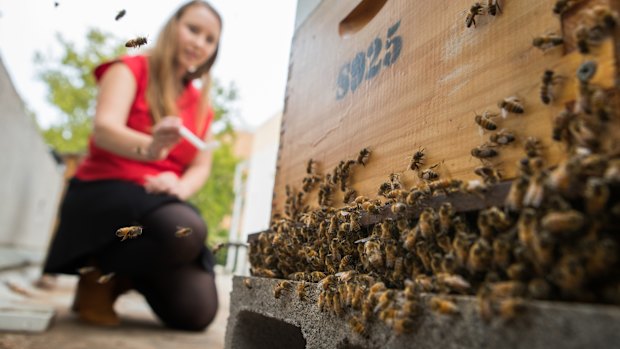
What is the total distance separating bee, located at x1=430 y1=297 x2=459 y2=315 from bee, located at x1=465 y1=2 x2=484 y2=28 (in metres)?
0.72

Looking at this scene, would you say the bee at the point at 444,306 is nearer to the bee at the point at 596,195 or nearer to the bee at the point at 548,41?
the bee at the point at 596,195

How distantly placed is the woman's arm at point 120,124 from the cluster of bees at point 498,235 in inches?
76.3

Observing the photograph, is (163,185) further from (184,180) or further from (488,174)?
(488,174)

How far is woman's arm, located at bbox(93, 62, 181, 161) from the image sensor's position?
3.07 meters

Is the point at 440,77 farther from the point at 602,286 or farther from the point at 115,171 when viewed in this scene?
the point at 115,171

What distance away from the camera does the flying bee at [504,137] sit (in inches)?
39.8

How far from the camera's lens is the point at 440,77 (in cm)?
130

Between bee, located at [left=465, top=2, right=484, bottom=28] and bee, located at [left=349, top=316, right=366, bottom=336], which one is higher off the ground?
bee, located at [left=465, top=2, right=484, bottom=28]

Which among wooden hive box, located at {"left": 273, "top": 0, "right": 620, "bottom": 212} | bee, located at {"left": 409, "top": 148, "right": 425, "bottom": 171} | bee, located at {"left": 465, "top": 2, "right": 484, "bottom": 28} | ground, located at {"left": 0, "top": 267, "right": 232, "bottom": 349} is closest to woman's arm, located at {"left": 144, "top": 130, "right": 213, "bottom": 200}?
ground, located at {"left": 0, "top": 267, "right": 232, "bottom": 349}

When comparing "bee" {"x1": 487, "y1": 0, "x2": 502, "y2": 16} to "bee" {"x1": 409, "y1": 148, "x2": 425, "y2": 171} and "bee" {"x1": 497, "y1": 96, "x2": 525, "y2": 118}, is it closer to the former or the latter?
"bee" {"x1": 497, "y1": 96, "x2": 525, "y2": 118}

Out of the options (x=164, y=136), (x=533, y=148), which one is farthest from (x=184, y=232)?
(x=533, y=148)

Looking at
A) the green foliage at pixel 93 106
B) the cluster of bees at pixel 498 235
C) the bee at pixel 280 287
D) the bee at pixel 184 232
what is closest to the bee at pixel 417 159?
the cluster of bees at pixel 498 235

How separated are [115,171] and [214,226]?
32.0ft

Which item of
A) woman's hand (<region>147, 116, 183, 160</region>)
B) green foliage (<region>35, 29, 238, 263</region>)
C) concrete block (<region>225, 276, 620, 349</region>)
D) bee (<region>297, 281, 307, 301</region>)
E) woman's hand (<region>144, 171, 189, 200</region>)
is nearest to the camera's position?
concrete block (<region>225, 276, 620, 349</region>)
